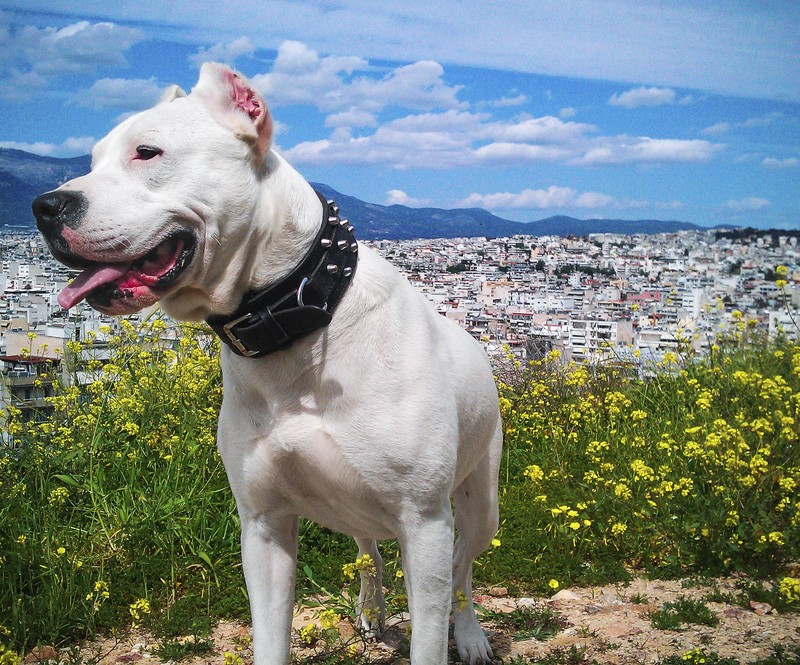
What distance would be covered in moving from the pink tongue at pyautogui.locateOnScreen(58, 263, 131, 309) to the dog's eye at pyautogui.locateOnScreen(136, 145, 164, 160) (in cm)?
32

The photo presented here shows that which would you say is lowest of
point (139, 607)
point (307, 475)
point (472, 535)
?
point (139, 607)

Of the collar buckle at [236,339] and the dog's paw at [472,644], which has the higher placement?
the collar buckle at [236,339]

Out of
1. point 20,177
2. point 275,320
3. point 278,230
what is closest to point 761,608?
point 275,320

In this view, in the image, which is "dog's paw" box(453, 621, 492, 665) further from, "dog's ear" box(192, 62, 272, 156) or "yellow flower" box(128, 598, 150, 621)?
"dog's ear" box(192, 62, 272, 156)

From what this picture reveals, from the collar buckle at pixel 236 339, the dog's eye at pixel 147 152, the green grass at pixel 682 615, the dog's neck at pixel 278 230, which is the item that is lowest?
the green grass at pixel 682 615

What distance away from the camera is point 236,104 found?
8.48 ft

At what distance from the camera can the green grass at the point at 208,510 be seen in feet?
13.6

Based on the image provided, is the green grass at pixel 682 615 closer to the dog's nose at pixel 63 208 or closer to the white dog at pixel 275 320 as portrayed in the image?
the white dog at pixel 275 320

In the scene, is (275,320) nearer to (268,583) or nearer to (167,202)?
(167,202)

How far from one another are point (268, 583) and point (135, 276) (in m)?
1.14

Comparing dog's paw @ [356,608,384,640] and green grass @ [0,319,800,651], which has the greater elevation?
green grass @ [0,319,800,651]

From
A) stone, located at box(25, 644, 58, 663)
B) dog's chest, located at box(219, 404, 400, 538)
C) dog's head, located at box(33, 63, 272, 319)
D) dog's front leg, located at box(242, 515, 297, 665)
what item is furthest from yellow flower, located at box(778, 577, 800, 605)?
stone, located at box(25, 644, 58, 663)

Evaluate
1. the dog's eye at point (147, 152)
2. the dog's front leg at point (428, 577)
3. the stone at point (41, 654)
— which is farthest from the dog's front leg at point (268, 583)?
the stone at point (41, 654)

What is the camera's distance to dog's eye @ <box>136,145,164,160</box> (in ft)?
8.19
